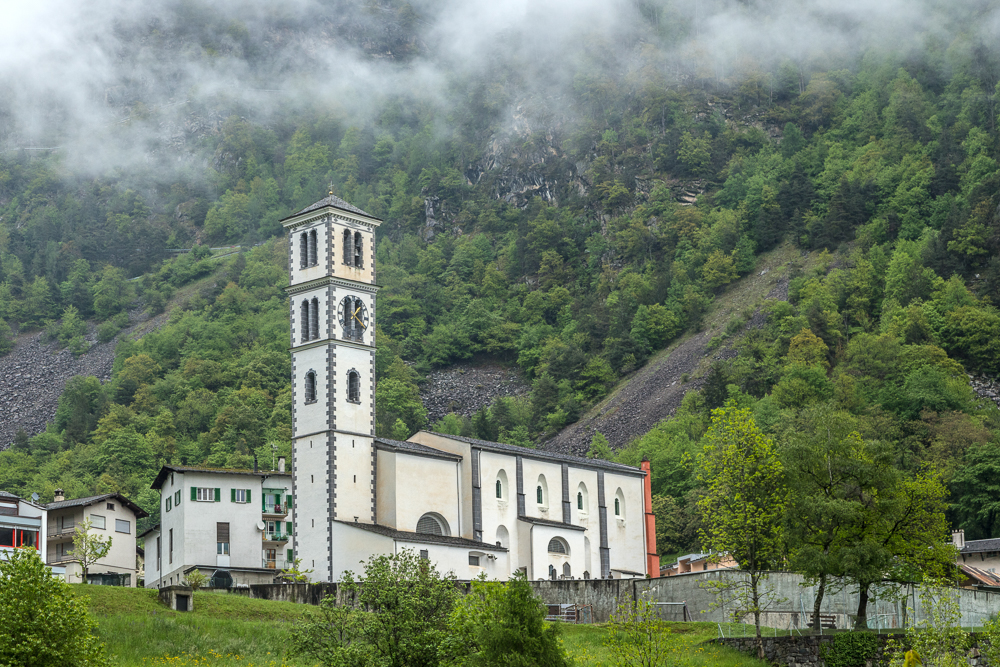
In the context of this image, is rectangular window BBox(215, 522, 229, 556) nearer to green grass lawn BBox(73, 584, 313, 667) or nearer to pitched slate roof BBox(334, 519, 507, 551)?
pitched slate roof BBox(334, 519, 507, 551)

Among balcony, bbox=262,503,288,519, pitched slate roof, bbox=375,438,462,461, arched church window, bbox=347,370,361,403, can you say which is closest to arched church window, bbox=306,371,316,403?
arched church window, bbox=347,370,361,403

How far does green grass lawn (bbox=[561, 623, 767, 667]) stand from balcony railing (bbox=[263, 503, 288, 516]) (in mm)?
38251

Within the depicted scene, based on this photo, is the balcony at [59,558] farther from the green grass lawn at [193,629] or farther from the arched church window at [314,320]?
the green grass lawn at [193,629]

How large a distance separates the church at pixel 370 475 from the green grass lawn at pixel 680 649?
16.1m

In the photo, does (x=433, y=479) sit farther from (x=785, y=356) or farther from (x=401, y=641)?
(x=785, y=356)

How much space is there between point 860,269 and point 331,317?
360ft

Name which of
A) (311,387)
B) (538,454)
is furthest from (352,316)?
(538,454)

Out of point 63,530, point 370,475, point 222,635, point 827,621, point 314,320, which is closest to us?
point 222,635

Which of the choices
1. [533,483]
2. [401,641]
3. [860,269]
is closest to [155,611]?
[401,641]

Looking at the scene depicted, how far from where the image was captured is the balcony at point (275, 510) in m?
101

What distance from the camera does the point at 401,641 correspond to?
44.9 m

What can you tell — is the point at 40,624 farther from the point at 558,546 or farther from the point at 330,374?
the point at 558,546

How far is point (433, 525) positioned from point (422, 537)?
452cm

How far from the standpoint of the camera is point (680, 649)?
2048 inches
